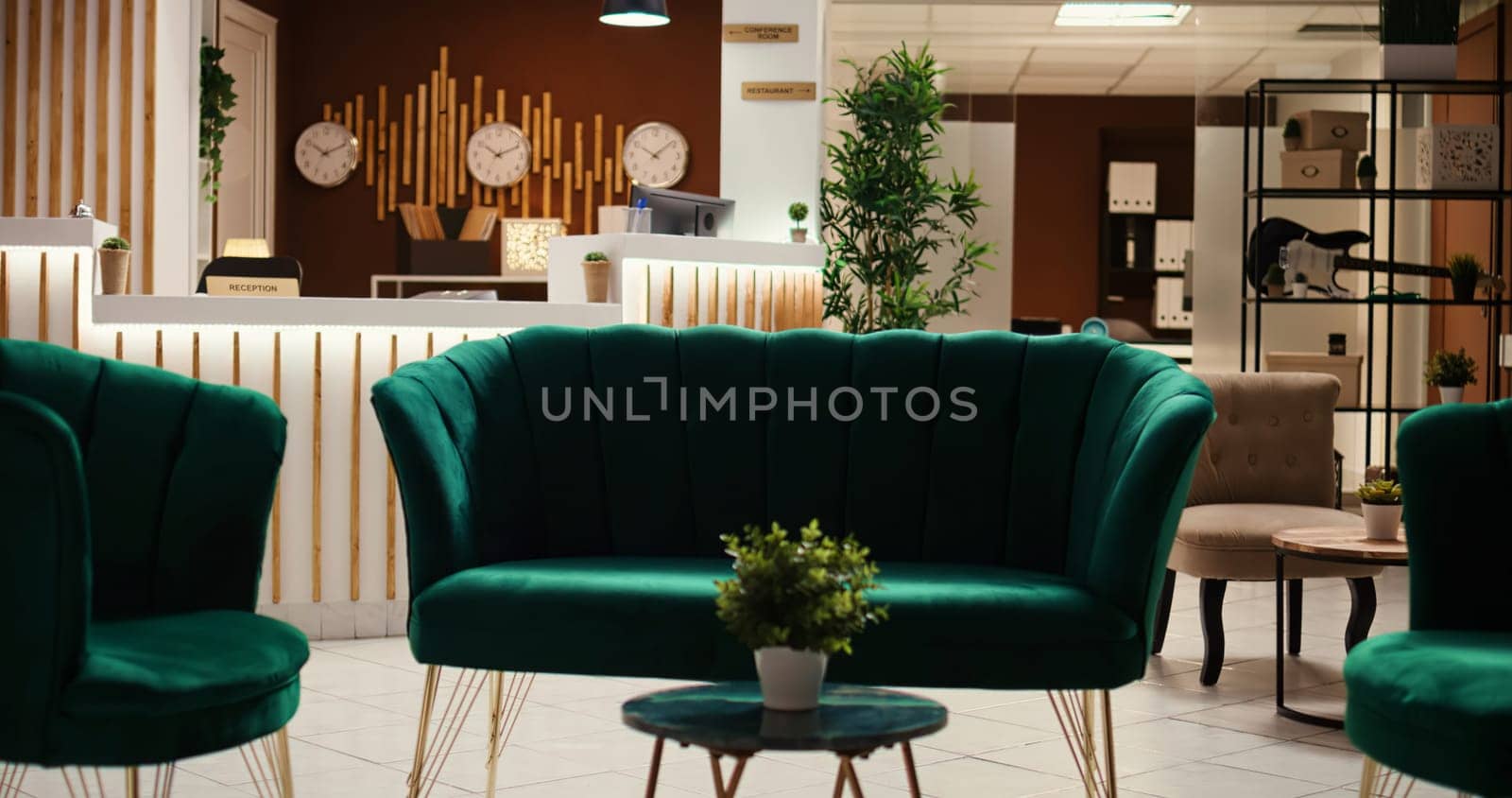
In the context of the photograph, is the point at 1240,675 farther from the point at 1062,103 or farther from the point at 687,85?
the point at 1062,103

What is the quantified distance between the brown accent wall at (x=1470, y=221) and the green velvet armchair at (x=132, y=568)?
22.5 feet

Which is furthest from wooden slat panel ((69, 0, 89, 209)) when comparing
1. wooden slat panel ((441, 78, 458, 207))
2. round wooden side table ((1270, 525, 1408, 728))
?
round wooden side table ((1270, 525, 1408, 728))

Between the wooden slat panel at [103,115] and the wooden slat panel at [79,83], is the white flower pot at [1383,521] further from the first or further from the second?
the wooden slat panel at [79,83]

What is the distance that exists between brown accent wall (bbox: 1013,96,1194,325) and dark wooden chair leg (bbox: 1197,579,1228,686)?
28.3ft

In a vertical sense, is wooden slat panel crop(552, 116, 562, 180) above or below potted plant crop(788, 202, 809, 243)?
above

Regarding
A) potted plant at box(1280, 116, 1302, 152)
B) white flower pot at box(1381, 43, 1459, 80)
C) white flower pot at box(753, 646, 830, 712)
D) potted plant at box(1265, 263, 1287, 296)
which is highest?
white flower pot at box(1381, 43, 1459, 80)

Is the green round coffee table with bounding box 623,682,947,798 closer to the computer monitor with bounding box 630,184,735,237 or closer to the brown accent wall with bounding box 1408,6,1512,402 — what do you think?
the computer monitor with bounding box 630,184,735,237

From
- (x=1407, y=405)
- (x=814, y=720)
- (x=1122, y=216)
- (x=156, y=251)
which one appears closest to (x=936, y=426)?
(x=814, y=720)

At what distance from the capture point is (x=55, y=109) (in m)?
6.90

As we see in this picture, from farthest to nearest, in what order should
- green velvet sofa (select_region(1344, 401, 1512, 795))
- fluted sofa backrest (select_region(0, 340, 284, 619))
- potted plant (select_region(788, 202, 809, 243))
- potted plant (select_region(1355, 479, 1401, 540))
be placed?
potted plant (select_region(788, 202, 809, 243)), potted plant (select_region(1355, 479, 1401, 540)), fluted sofa backrest (select_region(0, 340, 284, 619)), green velvet sofa (select_region(1344, 401, 1512, 795))

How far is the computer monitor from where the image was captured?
6.10 metres

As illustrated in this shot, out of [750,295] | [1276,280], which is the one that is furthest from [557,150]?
[1276,280]

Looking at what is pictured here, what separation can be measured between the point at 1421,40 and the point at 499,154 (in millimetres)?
5839

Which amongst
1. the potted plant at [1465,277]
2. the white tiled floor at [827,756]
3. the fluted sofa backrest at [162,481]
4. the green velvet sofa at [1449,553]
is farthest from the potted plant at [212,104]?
the green velvet sofa at [1449,553]
